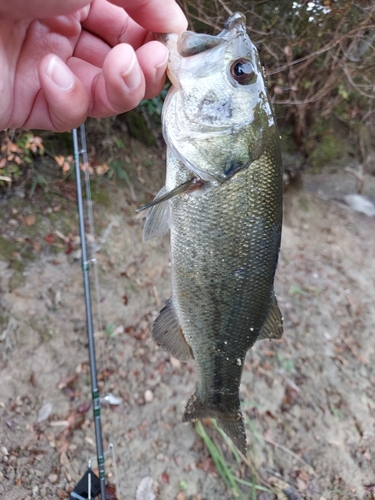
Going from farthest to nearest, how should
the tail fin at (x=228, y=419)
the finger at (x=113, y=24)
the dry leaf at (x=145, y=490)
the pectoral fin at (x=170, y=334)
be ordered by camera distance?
1. the dry leaf at (x=145, y=490)
2. the tail fin at (x=228, y=419)
3. the pectoral fin at (x=170, y=334)
4. the finger at (x=113, y=24)

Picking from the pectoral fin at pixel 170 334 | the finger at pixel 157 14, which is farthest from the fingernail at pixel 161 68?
the pectoral fin at pixel 170 334

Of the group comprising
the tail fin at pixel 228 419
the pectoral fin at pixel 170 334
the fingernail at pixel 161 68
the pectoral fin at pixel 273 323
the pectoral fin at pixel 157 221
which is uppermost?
the fingernail at pixel 161 68

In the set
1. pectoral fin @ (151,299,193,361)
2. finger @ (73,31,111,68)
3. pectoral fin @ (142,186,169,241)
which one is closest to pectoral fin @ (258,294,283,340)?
pectoral fin @ (151,299,193,361)

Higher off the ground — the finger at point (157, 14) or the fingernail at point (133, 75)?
the finger at point (157, 14)

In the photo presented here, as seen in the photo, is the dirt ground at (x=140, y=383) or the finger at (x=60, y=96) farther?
the dirt ground at (x=140, y=383)

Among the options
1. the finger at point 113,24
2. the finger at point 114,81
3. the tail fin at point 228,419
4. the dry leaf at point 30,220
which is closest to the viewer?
the finger at point 114,81

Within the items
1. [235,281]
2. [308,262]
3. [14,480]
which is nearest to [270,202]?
[235,281]

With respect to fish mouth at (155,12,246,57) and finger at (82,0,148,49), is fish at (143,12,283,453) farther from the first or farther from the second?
finger at (82,0,148,49)

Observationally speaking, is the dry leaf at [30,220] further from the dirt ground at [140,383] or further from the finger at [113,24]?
the finger at [113,24]
